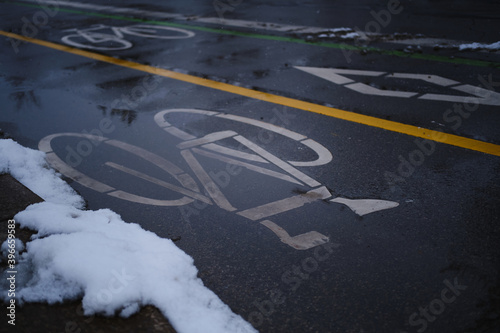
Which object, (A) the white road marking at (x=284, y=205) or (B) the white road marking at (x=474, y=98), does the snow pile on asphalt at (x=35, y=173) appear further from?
(B) the white road marking at (x=474, y=98)

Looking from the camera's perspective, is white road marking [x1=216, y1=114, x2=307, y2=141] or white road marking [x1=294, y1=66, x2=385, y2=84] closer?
white road marking [x1=216, y1=114, x2=307, y2=141]

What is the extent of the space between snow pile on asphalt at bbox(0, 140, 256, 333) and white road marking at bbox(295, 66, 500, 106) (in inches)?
147

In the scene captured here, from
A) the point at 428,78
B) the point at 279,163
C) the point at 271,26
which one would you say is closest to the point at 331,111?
the point at 279,163

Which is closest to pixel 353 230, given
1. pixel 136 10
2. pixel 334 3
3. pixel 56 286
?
pixel 56 286

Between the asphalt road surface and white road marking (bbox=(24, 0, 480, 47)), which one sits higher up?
white road marking (bbox=(24, 0, 480, 47))

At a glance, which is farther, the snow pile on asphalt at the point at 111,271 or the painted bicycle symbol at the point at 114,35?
the painted bicycle symbol at the point at 114,35

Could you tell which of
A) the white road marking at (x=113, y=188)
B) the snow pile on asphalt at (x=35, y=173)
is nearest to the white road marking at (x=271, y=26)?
the white road marking at (x=113, y=188)

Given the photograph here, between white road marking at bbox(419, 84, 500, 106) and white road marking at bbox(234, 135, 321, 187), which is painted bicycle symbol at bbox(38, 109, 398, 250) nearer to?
white road marking at bbox(234, 135, 321, 187)

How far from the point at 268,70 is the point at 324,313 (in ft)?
16.5

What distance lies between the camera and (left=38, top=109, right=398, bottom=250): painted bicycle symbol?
323cm

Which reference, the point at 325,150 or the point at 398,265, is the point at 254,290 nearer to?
the point at 398,265

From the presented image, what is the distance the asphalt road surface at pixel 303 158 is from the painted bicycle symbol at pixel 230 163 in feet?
0.05

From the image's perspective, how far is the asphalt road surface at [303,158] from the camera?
251 centimetres

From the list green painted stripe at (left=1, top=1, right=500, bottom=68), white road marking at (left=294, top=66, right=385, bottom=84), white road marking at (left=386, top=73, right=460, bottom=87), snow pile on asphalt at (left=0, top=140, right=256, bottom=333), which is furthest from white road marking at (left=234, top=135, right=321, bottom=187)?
green painted stripe at (left=1, top=1, right=500, bottom=68)
